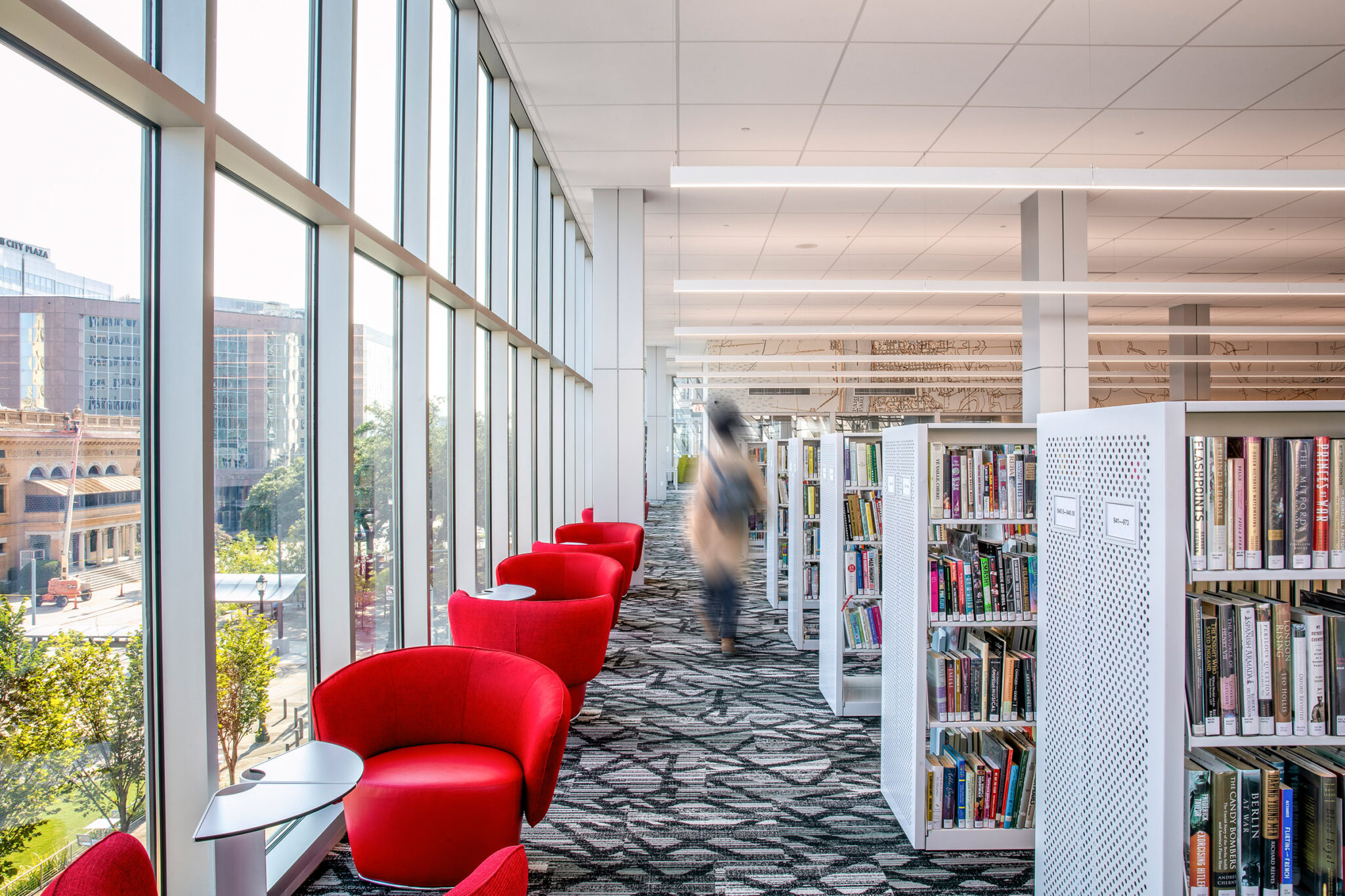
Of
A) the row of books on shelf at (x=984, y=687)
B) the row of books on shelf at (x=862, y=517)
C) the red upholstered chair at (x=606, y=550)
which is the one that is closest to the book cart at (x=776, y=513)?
the red upholstered chair at (x=606, y=550)

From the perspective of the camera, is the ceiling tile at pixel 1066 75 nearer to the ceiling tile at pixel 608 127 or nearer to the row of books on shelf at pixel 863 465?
the ceiling tile at pixel 608 127

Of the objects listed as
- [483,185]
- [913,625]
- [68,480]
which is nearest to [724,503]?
[913,625]

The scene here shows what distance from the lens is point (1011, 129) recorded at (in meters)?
5.88

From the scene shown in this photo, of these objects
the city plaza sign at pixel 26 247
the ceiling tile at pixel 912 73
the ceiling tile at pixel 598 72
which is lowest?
the city plaza sign at pixel 26 247

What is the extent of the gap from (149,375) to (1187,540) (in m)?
2.60

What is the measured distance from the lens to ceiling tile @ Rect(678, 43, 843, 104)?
471 cm

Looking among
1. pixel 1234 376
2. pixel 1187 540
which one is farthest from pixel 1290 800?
pixel 1234 376

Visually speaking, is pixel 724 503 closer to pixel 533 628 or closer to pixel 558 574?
pixel 558 574

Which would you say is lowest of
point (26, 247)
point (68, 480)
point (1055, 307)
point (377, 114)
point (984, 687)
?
point (984, 687)

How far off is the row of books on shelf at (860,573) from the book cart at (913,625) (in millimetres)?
1139

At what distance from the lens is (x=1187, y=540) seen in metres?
1.71

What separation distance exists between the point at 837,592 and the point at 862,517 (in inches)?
22.3

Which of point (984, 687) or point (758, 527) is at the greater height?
point (984, 687)

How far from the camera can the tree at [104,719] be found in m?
1.70
